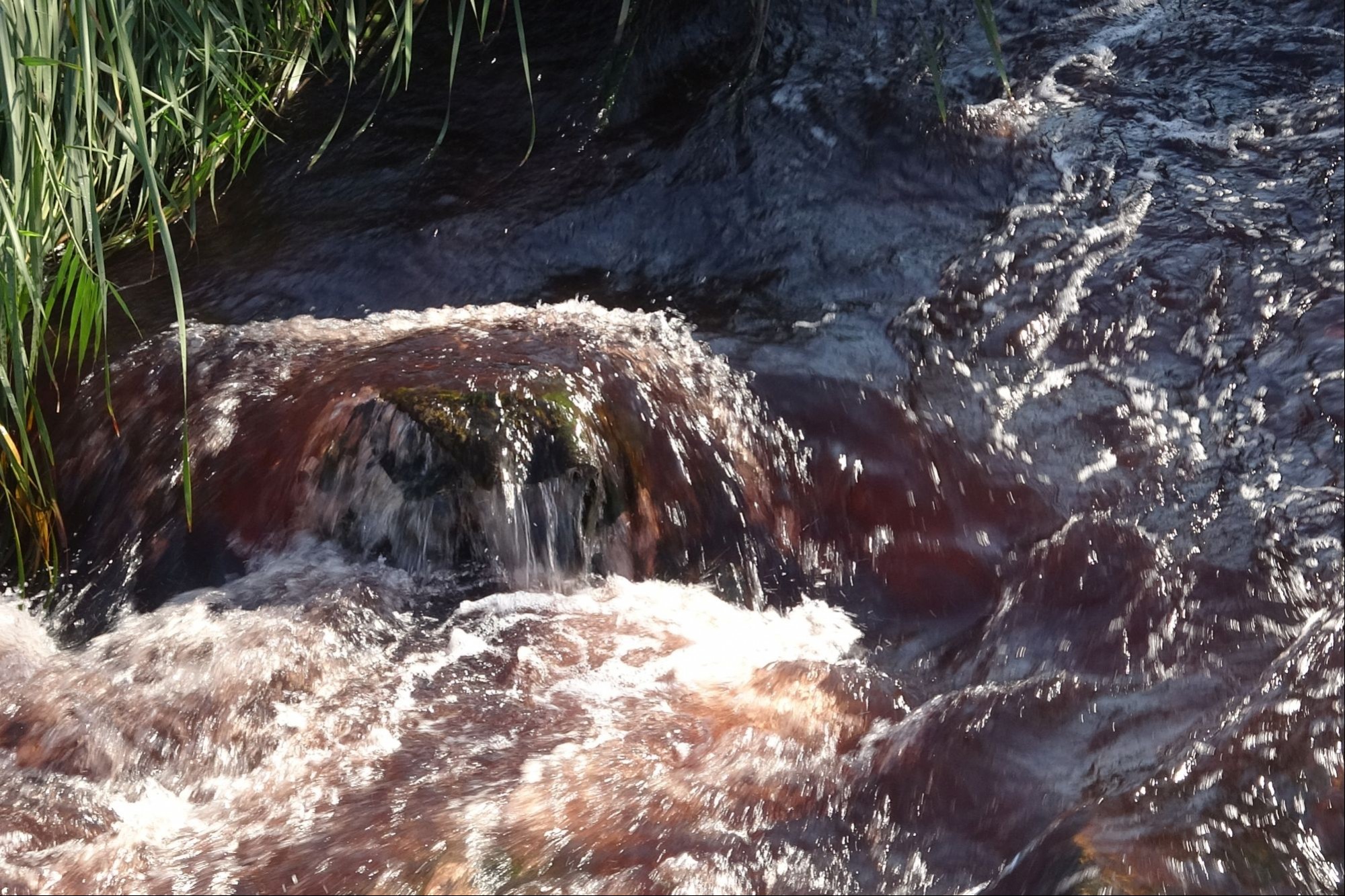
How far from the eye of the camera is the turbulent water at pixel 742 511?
2105 millimetres

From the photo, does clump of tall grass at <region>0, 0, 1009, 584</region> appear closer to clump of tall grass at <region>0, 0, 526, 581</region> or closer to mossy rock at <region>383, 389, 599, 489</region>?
clump of tall grass at <region>0, 0, 526, 581</region>

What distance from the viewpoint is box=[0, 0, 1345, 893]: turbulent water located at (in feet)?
6.91

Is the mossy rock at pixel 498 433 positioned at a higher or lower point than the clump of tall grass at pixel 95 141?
lower

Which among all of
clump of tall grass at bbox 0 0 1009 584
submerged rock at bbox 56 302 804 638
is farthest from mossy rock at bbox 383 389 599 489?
clump of tall grass at bbox 0 0 1009 584

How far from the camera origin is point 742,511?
2.88 metres

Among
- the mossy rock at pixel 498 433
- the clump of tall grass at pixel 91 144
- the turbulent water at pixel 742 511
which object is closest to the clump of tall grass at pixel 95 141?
the clump of tall grass at pixel 91 144

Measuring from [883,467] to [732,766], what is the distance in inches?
36.9

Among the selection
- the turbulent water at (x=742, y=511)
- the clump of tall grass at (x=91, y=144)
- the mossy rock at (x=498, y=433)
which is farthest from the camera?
the mossy rock at (x=498, y=433)

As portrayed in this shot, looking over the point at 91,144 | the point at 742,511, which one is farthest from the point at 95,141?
the point at 742,511

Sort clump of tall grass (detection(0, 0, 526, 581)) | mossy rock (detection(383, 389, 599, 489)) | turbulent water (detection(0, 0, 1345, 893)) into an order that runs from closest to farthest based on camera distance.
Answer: turbulent water (detection(0, 0, 1345, 893)) < clump of tall grass (detection(0, 0, 526, 581)) < mossy rock (detection(383, 389, 599, 489))

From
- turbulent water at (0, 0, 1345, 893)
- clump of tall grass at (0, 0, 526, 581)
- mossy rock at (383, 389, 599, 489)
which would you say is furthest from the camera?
mossy rock at (383, 389, 599, 489)

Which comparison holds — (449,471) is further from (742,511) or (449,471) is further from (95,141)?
(95,141)

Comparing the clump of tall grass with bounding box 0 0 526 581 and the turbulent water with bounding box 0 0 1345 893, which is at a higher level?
the clump of tall grass with bounding box 0 0 526 581

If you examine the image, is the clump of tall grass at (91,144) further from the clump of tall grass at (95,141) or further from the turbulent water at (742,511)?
the turbulent water at (742,511)
